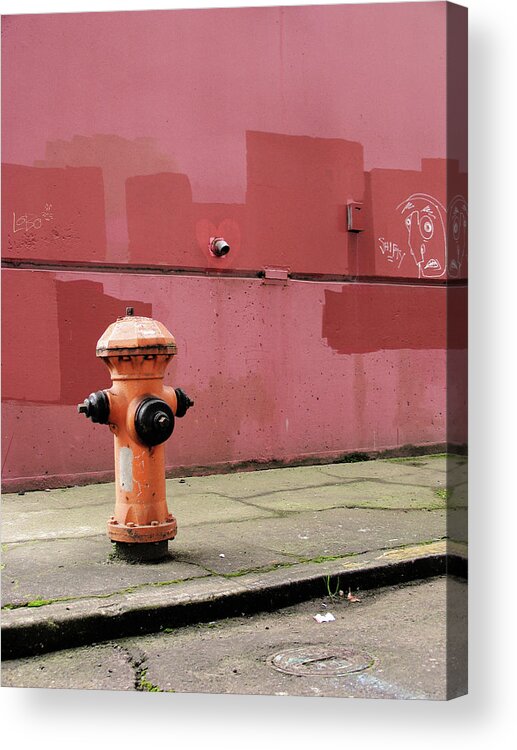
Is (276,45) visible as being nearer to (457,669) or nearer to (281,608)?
(281,608)

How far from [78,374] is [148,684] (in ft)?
7.64

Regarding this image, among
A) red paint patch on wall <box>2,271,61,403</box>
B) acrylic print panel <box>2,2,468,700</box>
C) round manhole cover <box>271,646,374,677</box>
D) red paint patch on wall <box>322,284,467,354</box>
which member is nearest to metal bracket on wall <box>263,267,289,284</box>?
acrylic print panel <box>2,2,468,700</box>

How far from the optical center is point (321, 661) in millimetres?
2768

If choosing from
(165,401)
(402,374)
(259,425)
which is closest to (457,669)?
(165,401)

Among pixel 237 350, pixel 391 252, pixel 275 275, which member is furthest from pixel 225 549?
pixel 391 252

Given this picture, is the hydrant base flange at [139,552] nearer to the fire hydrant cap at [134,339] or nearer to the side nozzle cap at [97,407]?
the side nozzle cap at [97,407]

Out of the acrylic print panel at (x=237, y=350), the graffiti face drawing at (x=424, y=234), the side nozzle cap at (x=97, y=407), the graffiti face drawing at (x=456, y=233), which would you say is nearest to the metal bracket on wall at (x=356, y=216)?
the acrylic print panel at (x=237, y=350)

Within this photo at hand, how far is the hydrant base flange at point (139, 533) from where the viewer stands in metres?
3.34

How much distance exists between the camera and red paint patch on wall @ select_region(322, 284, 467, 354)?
542 centimetres

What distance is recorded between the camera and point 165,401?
11.0 feet

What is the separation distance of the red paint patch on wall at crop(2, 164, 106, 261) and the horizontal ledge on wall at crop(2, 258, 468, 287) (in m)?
0.05

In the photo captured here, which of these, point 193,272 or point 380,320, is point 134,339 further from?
point 380,320

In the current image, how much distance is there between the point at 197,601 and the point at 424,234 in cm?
264

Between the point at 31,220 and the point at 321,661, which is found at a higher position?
the point at 31,220
